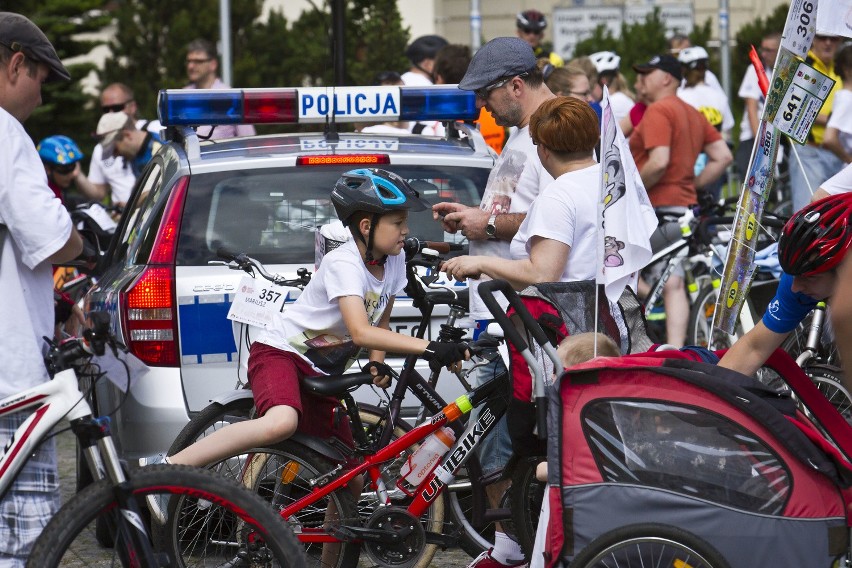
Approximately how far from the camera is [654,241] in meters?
9.03

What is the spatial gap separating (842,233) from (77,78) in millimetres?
18200

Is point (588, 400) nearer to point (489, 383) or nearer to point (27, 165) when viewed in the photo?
point (489, 383)

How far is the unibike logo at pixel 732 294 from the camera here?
5.16m

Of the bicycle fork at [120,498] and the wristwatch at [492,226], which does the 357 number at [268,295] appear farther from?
the bicycle fork at [120,498]

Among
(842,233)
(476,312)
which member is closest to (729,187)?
(476,312)

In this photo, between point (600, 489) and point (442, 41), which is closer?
point (600, 489)

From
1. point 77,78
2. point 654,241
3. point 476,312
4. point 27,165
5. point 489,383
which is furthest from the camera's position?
point 77,78

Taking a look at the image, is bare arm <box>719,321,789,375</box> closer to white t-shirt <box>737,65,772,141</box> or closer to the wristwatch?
the wristwatch

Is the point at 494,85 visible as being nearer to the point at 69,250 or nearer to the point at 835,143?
the point at 69,250

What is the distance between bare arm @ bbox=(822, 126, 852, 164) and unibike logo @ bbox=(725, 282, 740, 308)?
13.2ft

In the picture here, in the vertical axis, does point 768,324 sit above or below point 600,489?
above

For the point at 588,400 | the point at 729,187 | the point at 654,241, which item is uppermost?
the point at 588,400

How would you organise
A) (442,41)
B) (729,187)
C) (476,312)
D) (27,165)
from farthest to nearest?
(729,187)
(442,41)
(476,312)
(27,165)

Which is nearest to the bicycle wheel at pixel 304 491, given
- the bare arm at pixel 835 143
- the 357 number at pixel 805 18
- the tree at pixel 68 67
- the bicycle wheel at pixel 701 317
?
the 357 number at pixel 805 18
